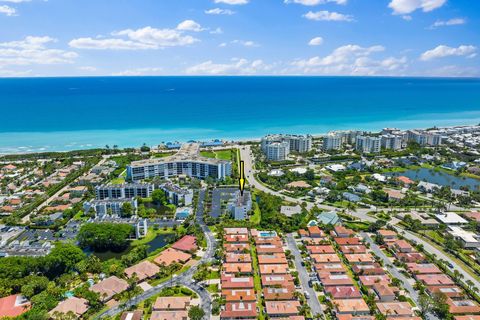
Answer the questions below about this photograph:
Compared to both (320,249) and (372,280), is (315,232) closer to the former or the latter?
(320,249)

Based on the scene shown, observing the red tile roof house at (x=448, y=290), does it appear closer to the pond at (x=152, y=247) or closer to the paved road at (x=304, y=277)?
the paved road at (x=304, y=277)

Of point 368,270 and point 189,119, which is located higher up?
point 189,119

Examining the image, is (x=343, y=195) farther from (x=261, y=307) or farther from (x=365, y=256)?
(x=261, y=307)

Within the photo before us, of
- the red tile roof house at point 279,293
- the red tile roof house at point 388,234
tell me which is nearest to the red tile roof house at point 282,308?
the red tile roof house at point 279,293

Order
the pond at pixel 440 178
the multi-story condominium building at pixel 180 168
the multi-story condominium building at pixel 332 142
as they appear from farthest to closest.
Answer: the multi-story condominium building at pixel 332 142
the multi-story condominium building at pixel 180 168
the pond at pixel 440 178

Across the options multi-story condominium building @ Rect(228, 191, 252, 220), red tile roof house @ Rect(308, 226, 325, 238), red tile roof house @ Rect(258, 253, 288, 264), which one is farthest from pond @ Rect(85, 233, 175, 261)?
red tile roof house @ Rect(308, 226, 325, 238)

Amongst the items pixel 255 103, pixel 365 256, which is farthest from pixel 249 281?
pixel 255 103

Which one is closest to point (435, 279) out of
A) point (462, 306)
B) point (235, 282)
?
point (462, 306)

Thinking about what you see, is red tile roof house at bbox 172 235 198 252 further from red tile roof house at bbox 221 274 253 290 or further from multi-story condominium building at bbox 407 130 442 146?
multi-story condominium building at bbox 407 130 442 146
